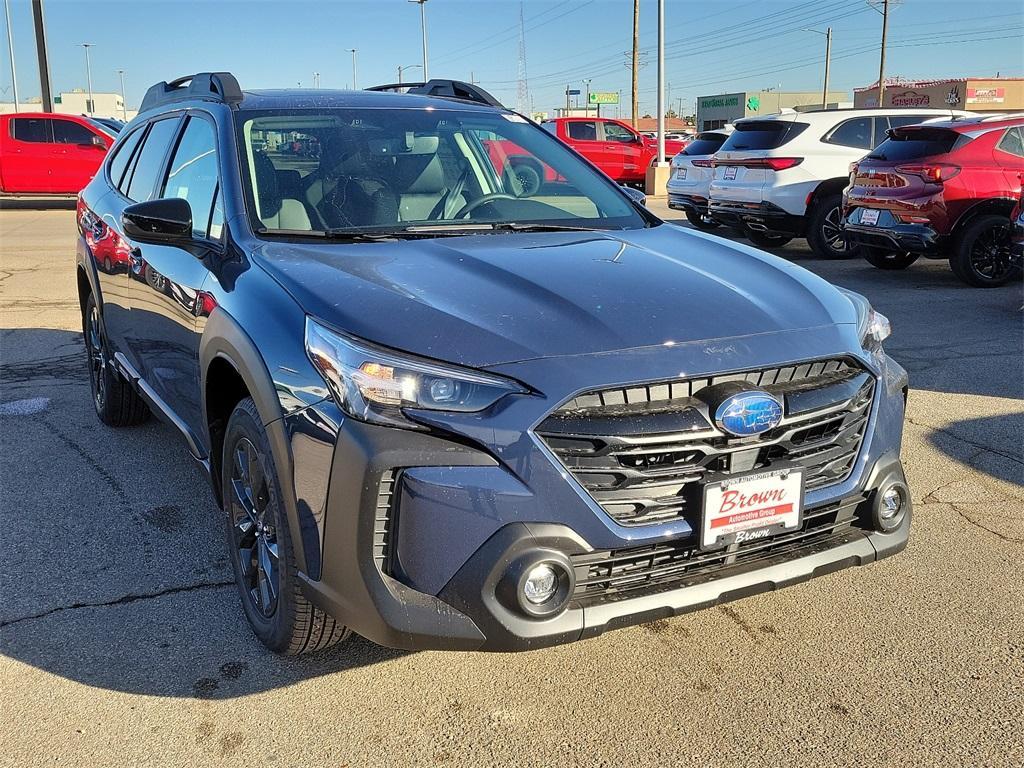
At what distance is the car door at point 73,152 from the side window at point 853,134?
47.4 ft

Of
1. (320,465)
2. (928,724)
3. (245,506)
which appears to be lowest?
(928,724)

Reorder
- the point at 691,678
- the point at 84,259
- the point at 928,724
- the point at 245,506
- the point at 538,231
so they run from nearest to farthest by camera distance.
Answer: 1. the point at 928,724
2. the point at 691,678
3. the point at 245,506
4. the point at 538,231
5. the point at 84,259

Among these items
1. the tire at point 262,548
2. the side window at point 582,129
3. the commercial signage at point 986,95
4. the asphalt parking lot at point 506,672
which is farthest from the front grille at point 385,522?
the commercial signage at point 986,95

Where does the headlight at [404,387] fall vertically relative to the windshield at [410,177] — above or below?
below

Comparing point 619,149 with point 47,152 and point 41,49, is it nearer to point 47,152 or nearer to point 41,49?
point 47,152

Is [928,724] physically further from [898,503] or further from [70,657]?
[70,657]

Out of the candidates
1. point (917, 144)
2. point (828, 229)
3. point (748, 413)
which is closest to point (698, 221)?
point (828, 229)

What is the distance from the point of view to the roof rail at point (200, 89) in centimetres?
387

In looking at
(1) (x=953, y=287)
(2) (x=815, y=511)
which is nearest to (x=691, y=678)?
(2) (x=815, y=511)

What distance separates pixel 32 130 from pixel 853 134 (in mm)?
15889

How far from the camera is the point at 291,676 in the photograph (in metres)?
2.89

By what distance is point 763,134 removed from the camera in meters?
12.0

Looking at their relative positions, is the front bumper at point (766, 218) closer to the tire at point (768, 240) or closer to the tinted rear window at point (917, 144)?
the tire at point (768, 240)

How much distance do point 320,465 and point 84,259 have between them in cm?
353
